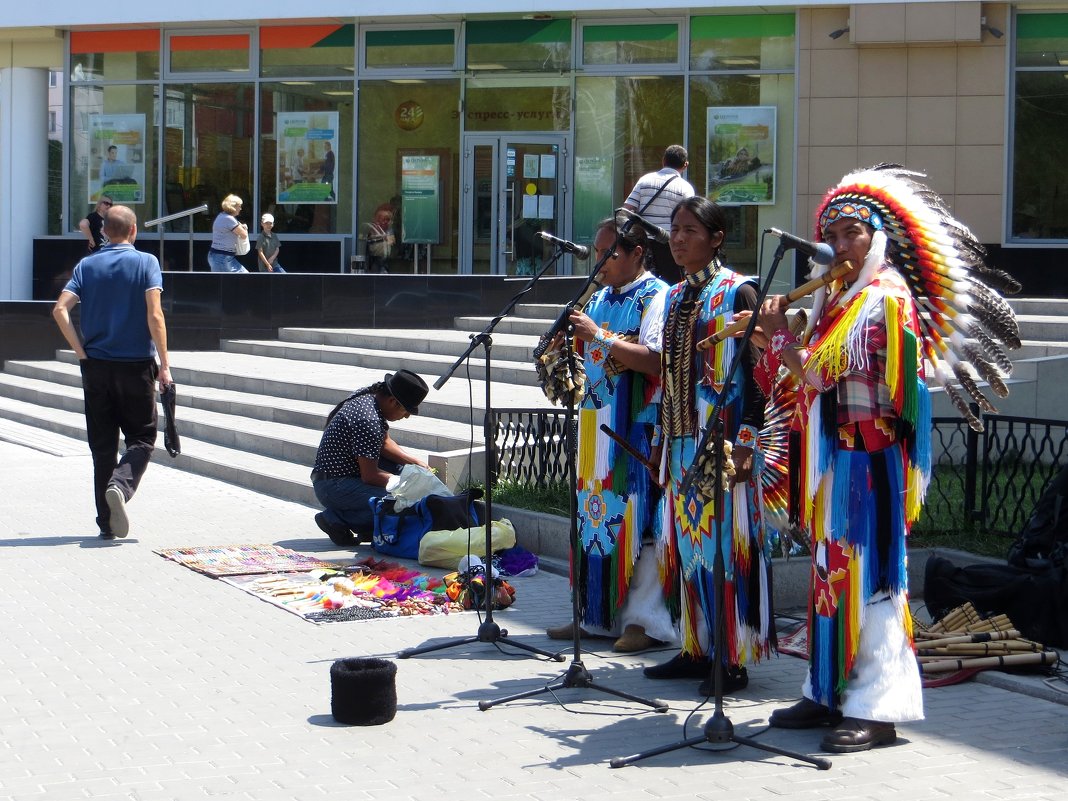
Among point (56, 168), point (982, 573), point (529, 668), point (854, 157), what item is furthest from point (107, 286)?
point (56, 168)

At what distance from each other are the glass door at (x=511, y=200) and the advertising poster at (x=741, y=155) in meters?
2.47

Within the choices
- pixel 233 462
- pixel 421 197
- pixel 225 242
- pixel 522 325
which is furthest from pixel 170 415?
pixel 421 197

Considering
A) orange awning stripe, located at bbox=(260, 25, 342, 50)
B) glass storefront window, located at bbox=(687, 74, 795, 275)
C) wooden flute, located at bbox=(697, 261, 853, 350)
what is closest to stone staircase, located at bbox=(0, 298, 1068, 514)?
wooden flute, located at bbox=(697, 261, 853, 350)

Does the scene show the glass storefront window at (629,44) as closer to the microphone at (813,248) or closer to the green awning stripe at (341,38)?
the green awning stripe at (341,38)

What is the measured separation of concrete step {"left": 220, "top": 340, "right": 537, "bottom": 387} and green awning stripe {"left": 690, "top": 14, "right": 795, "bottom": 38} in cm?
846

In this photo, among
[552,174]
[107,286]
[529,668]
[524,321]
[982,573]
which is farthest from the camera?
[552,174]

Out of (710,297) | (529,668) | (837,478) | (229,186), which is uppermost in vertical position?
(229,186)

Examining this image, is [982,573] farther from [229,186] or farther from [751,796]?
[229,186]

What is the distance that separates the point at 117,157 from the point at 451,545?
1969cm

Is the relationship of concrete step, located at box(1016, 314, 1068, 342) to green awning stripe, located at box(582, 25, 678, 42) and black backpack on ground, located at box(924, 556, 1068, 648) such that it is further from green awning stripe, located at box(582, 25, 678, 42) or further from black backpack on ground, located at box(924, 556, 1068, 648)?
green awning stripe, located at box(582, 25, 678, 42)

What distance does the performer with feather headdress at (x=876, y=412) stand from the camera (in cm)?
506

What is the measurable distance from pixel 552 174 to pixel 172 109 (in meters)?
7.34

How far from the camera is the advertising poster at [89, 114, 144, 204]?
85.1 feet

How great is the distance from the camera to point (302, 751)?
204 inches
